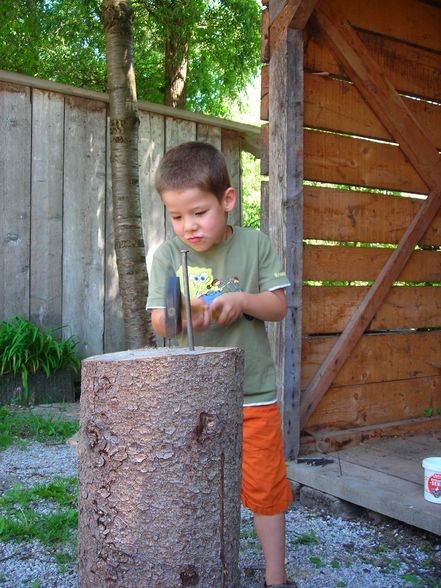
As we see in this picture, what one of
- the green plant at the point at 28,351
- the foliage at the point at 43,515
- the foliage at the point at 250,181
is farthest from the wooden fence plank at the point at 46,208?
the foliage at the point at 250,181

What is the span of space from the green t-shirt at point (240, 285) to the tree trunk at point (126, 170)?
2931mm

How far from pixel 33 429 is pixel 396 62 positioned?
11.4ft

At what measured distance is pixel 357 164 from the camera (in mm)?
4086

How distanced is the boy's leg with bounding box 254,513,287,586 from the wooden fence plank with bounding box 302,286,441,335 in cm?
170

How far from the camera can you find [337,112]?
398 cm

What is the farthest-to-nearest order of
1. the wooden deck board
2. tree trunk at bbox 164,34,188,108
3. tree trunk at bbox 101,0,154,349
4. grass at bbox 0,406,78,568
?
1. tree trunk at bbox 164,34,188,108
2. tree trunk at bbox 101,0,154,349
3. the wooden deck board
4. grass at bbox 0,406,78,568

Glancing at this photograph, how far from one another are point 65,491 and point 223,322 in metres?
1.93

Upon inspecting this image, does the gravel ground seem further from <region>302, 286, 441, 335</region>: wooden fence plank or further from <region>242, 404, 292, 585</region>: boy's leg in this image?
<region>302, 286, 441, 335</region>: wooden fence plank

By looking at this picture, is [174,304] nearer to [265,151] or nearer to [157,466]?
[157,466]

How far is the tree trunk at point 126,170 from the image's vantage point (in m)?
5.23

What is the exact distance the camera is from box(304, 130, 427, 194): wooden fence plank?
387cm

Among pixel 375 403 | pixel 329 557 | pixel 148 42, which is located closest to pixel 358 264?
pixel 375 403

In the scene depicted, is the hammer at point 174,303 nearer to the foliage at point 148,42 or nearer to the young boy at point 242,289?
the young boy at point 242,289

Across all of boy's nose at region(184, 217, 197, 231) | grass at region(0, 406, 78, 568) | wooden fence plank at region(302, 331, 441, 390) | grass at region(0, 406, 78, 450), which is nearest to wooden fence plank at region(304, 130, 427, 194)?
wooden fence plank at region(302, 331, 441, 390)
